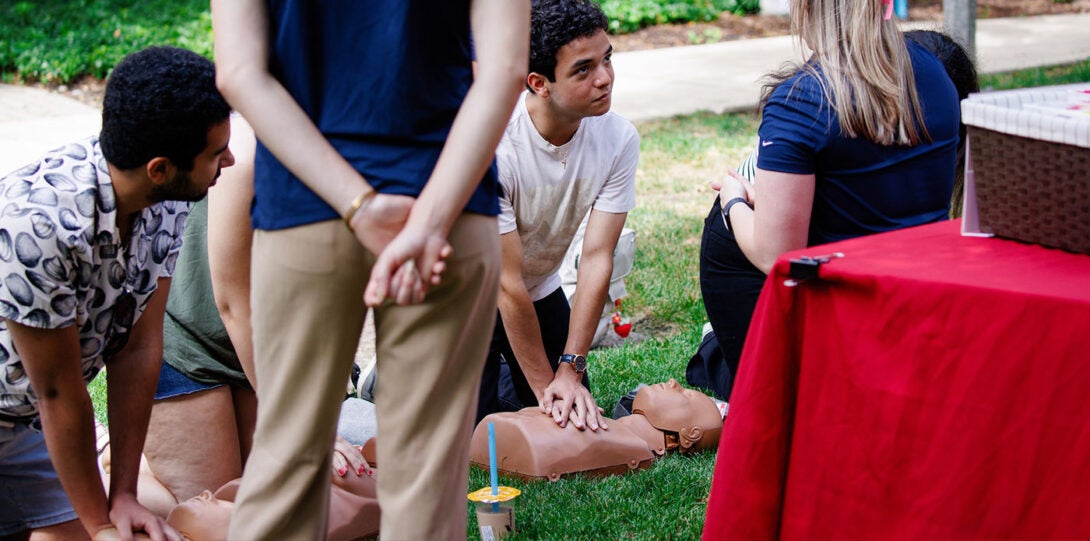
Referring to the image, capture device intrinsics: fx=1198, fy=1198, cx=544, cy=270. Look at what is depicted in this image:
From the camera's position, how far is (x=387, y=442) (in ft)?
6.18

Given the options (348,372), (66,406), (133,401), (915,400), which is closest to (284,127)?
(348,372)

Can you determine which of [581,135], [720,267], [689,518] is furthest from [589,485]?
[581,135]

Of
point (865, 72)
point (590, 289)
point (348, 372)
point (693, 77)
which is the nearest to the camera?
point (348, 372)

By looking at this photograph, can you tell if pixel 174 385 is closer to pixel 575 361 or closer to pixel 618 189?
pixel 575 361

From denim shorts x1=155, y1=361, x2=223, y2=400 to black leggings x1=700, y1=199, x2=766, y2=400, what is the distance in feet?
4.91

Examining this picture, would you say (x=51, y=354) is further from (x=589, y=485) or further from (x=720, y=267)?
(x=720, y=267)

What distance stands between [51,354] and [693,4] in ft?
39.1

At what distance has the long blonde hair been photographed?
274 cm

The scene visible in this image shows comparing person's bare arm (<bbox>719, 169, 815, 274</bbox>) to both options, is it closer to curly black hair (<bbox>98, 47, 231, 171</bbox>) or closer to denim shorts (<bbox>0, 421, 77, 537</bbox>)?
curly black hair (<bbox>98, 47, 231, 171</bbox>)

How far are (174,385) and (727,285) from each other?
1.64m

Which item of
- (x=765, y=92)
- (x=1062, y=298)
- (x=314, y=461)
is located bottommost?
(x=314, y=461)

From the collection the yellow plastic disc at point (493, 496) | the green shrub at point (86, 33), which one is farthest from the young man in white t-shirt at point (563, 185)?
the green shrub at point (86, 33)

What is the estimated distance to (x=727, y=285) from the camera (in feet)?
12.0

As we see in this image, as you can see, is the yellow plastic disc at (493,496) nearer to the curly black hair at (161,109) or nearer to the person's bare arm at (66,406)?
the person's bare arm at (66,406)
